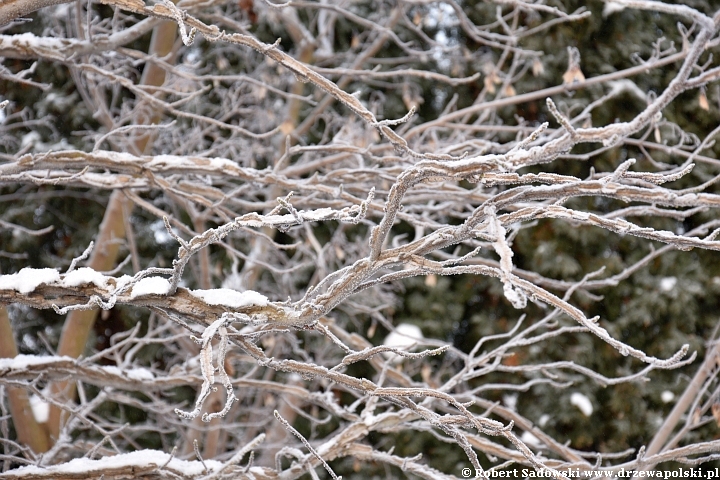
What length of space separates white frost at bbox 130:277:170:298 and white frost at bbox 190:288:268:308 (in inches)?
2.8

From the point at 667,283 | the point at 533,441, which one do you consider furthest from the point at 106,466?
the point at 667,283

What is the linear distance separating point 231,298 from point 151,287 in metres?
0.20

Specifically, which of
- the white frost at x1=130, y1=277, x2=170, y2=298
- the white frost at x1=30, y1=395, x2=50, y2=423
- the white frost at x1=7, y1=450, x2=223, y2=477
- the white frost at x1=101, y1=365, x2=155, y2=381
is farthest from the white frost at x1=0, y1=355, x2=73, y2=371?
the white frost at x1=30, y1=395, x2=50, y2=423

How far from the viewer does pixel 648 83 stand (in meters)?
4.92

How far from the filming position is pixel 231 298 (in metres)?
1.69

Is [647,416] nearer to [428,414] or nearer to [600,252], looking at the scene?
[600,252]

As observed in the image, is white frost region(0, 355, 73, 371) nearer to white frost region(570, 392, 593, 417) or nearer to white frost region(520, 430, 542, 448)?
white frost region(520, 430, 542, 448)

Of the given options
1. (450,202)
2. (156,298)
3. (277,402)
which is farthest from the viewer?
(277,402)

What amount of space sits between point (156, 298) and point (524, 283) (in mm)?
910

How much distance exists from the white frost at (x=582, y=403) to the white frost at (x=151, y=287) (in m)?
3.74

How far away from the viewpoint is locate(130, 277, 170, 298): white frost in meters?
1.67

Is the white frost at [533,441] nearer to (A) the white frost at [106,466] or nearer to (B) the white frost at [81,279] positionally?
(A) the white frost at [106,466]

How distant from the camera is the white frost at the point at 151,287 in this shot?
167 cm

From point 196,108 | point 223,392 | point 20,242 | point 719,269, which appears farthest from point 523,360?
point 20,242
